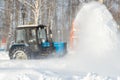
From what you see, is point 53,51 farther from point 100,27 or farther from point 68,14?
point 68,14

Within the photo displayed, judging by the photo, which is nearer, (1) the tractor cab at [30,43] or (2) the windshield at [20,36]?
(1) the tractor cab at [30,43]

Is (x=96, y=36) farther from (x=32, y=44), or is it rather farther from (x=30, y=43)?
(x=30, y=43)

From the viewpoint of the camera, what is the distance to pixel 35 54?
21.1 m

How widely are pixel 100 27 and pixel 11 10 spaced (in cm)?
2640

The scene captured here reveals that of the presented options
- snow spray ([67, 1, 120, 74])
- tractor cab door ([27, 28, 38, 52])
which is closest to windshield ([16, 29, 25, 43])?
tractor cab door ([27, 28, 38, 52])

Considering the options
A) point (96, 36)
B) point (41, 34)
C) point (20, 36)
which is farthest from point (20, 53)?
point (96, 36)

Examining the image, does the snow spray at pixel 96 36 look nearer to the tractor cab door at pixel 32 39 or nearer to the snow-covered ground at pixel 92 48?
the snow-covered ground at pixel 92 48

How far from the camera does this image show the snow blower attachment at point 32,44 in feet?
68.9

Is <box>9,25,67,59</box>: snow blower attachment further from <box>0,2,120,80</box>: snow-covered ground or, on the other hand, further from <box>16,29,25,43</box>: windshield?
<box>0,2,120,80</box>: snow-covered ground

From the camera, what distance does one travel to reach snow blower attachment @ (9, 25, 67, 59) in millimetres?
21016

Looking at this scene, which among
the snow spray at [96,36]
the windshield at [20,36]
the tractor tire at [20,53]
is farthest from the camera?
the windshield at [20,36]

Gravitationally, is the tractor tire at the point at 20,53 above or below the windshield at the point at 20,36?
below

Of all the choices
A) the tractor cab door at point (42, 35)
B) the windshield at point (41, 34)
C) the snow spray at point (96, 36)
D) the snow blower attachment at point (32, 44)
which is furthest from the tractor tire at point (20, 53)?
the snow spray at point (96, 36)

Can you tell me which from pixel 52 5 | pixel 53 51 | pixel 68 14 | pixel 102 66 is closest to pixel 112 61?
pixel 102 66
